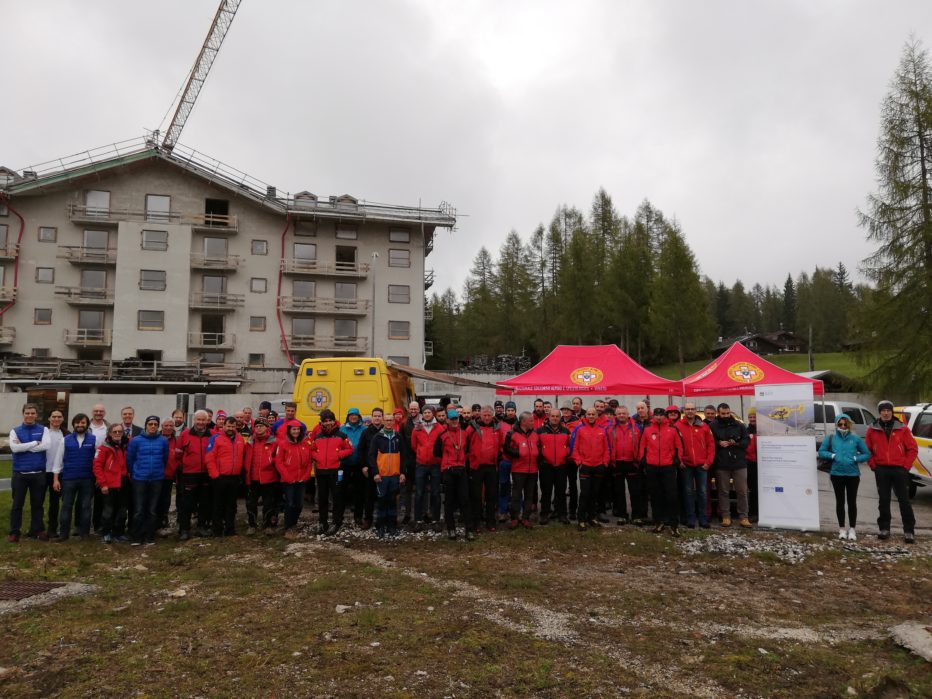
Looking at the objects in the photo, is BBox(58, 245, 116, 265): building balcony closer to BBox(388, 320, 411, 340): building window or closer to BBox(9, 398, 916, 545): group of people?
BBox(388, 320, 411, 340): building window

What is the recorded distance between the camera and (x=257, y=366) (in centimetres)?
3788

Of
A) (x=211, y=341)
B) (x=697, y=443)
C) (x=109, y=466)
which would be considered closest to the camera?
(x=109, y=466)

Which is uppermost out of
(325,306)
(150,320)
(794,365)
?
(325,306)

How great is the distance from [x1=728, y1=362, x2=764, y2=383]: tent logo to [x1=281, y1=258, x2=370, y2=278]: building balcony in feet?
106

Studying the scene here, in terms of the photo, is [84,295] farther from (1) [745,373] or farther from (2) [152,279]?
(1) [745,373]

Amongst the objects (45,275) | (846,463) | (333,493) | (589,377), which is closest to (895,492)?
(846,463)

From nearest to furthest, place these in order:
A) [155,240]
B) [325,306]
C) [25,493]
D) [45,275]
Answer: [25,493] < [45,275] < [155,240] < [325,306]

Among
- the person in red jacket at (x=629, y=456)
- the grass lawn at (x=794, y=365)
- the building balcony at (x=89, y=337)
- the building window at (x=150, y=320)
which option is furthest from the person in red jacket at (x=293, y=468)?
the grass lawn at (x=794, y=365)

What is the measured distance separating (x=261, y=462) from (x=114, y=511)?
2105mm

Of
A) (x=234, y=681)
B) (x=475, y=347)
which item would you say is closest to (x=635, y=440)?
(x=234, y=681)

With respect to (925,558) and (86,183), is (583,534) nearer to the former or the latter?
(925,558)

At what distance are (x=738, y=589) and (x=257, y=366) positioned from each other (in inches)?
1406

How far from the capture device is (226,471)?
8.59m

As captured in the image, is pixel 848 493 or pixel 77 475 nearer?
pixel 77 475
